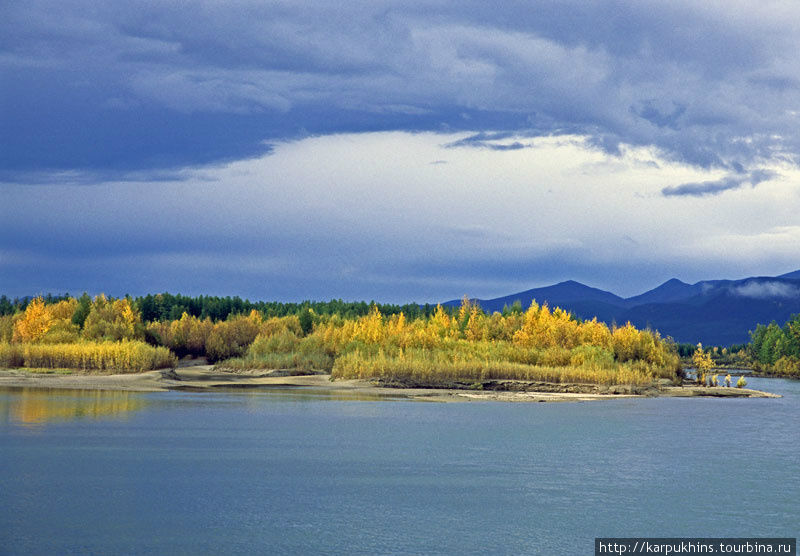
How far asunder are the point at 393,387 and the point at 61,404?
26449 millimetres

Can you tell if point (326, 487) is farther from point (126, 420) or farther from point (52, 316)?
point (52, 316)

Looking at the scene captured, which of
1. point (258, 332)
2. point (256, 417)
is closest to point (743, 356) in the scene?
point (258, 332)

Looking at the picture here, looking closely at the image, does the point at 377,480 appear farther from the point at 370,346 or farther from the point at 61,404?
the point at 370,346

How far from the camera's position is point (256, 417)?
46.1 metres

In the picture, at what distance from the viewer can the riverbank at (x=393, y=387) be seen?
62594 mm

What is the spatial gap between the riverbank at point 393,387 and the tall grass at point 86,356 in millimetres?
2113

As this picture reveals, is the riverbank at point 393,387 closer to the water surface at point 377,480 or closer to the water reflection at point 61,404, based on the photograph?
the water reflection at point 61,404

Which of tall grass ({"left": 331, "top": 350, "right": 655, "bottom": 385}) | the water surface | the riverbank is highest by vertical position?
tall grass ({"left": 331, "top": 350, "right": 655, "bottom": 385})

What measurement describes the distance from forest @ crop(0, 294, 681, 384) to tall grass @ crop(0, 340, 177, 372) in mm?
89

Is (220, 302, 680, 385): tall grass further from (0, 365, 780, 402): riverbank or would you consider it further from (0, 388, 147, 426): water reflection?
(0, 388, 147, 426): water reflection

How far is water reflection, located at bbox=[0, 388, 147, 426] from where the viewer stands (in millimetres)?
42719

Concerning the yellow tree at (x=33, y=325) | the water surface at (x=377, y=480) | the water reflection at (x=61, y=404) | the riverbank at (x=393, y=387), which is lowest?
the water surface at (x=377, y=480)

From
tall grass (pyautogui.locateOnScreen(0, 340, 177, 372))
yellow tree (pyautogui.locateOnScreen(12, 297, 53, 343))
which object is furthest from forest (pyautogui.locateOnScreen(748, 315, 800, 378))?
yellow tree (pyautogui.locateOnScreen(12, 297, 53, 343))

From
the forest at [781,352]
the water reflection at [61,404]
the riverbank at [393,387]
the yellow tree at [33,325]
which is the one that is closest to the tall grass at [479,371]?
the riverbank at [393,387]
